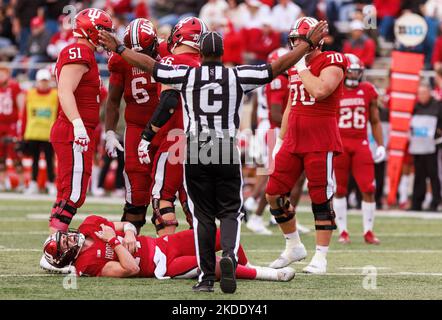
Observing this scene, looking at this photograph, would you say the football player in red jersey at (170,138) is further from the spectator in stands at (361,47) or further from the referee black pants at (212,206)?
the spectator in stands at (361,47)

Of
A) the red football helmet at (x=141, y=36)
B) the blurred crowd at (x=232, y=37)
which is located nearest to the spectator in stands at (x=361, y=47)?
the blurred crowd at (x=232, y=37)

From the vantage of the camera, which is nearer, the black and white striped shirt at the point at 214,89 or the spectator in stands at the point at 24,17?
the black and white striped shirt at the point at 214,89

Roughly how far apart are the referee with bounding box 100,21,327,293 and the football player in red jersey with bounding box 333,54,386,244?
4.60 meters

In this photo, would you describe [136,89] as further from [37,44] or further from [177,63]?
[37,44]

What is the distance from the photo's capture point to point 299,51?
7543 mm

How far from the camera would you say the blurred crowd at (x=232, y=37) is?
17.9 meters

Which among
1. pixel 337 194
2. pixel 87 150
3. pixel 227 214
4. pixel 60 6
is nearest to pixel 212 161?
pixel 227 214

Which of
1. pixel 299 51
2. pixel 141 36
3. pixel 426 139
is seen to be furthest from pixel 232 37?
pixel 299 51

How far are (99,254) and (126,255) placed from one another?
0.72 feet

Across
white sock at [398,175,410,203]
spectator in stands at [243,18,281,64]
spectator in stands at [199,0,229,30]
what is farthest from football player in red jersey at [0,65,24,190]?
white sock at [398,175,410,203]

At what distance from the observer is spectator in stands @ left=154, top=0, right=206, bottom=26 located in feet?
70.0

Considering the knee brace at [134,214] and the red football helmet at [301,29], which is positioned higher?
the red football helmet at [301,29]

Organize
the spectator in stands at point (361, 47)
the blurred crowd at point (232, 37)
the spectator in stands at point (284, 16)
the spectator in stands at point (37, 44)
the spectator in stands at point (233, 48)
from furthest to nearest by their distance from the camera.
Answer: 1. the spectator in stands at point (37, 44)
2. the spectator in stands at point (284, 16)
3. the spectator in stands at point (233, 48)
4. the spectator in stands at point (361, 47)
5. the blurred crowd at point (232, 37)

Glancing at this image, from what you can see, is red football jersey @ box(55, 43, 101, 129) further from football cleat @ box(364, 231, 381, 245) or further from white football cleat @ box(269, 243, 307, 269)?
football cleat @ box(364, 231, 381, 245)
